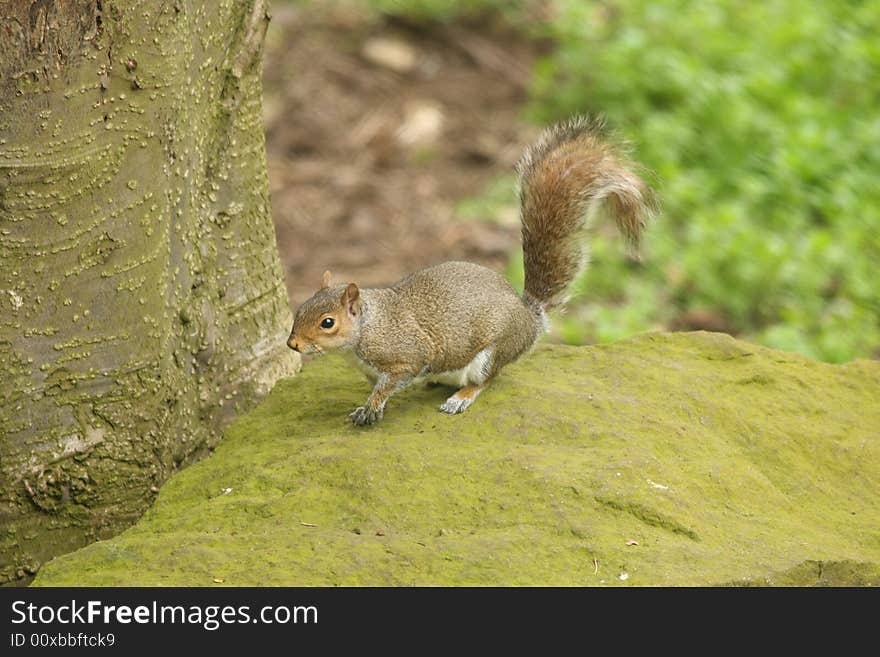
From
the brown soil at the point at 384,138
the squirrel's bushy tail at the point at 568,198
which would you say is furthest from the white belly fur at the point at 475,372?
the brown soil at the point at 384,138

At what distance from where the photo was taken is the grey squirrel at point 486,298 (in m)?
3.45

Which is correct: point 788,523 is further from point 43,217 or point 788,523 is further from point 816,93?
point 816,93

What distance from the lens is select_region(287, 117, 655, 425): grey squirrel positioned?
3.45 metres

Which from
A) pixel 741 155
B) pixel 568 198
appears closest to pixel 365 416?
pixel 568 198

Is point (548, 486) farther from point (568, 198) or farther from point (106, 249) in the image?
point (106, 249)

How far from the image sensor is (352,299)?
11.2 feet

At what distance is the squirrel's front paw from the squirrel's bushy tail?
2.47 feet

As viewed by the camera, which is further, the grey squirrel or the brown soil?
the brown soil

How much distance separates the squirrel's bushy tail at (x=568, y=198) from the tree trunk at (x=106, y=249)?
37.2 inches

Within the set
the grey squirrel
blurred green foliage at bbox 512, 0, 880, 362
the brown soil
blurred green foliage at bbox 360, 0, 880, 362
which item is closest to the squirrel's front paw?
the grey squirrel

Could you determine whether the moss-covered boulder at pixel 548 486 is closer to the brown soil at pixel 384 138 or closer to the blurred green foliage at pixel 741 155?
the blurred green foliage at pixel 741 155

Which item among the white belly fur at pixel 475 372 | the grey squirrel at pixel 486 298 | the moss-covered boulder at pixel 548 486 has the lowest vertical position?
the moss-covered boulder at pixel 548 486

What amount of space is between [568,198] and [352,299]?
80cm

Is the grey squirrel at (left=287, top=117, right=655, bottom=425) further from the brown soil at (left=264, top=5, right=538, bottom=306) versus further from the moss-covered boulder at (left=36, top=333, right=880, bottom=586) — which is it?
the brown soil at (left=264, top=5, right=538, bottom=306)
